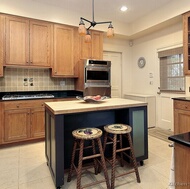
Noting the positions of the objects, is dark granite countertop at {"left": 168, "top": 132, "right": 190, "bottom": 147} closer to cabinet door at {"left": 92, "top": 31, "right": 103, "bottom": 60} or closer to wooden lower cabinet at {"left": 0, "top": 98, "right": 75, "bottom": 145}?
wooden lower cabinet at {"left": 0, "top": 98, "right": 75, "bottom": 145}

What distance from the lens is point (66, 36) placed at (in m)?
3.71

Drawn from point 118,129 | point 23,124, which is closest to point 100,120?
point 118,129

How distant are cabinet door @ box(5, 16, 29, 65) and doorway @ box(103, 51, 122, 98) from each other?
243 centimetres

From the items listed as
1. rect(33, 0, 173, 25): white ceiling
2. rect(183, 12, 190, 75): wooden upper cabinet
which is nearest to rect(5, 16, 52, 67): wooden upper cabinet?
rect(33, 0, 173, 25): white ceiling

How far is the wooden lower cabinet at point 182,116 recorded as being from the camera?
2.77 meters

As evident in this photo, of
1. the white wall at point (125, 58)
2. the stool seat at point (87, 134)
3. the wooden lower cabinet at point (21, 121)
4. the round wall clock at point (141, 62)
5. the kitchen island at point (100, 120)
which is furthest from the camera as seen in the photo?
the white wall at point (125, 58)

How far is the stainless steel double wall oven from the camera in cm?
359

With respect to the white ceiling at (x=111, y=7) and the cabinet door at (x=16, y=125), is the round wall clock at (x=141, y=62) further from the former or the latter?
the cabinet door at (x=16, y=125)

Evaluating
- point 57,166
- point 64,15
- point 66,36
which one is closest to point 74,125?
point 57,166

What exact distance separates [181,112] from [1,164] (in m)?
3.10

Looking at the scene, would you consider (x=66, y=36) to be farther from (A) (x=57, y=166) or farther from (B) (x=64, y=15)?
(A) (x=57, y=166)

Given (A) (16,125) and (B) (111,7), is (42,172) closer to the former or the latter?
(A) (16,125)

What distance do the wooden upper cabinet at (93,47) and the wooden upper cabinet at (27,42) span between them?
0.79 metres

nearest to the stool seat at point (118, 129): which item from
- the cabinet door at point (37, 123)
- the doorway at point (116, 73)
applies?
the cabinet door at point (37, 123)
